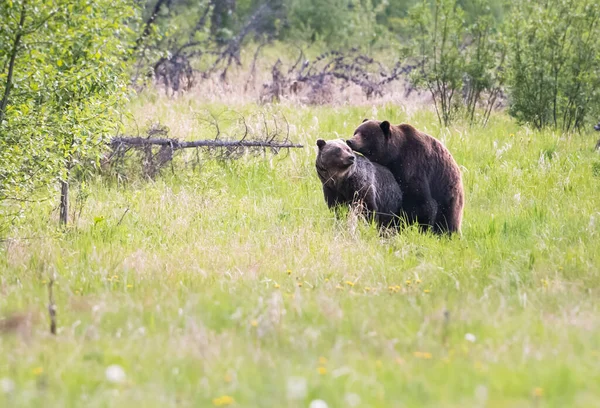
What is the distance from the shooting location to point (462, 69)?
1452 centimetres

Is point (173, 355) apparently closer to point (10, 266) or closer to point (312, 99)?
point (10, 266)

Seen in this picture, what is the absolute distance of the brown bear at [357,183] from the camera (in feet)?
25.7

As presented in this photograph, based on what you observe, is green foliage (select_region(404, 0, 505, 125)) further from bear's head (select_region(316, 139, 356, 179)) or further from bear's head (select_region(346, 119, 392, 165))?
bear's head (select_region(316, 139, 356, 179))

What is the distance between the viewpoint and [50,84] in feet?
21.3

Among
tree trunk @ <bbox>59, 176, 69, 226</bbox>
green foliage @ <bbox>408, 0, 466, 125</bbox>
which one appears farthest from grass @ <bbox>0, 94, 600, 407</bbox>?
green foliage @ <bbox>408, 0, 466, 125</bbox>

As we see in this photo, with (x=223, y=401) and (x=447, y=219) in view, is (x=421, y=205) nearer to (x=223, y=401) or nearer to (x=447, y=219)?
(x=447, y=219)

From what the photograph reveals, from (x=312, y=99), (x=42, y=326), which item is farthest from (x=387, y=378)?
(x=312, y=99)

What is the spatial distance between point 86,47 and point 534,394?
519 centimetres

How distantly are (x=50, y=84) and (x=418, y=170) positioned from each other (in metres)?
3.94

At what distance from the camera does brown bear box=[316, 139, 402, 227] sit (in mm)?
7832

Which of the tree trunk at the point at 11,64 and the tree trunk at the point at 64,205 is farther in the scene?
the tree trunk at the point at 64,205

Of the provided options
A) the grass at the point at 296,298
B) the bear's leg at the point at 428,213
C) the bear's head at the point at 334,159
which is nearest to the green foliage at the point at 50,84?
the grass at the point at 296,298

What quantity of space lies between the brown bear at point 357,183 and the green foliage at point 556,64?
7.06 meters

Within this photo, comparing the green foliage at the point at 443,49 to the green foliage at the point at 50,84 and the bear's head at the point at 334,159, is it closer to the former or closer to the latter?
the bear's head at the point at 334,159
